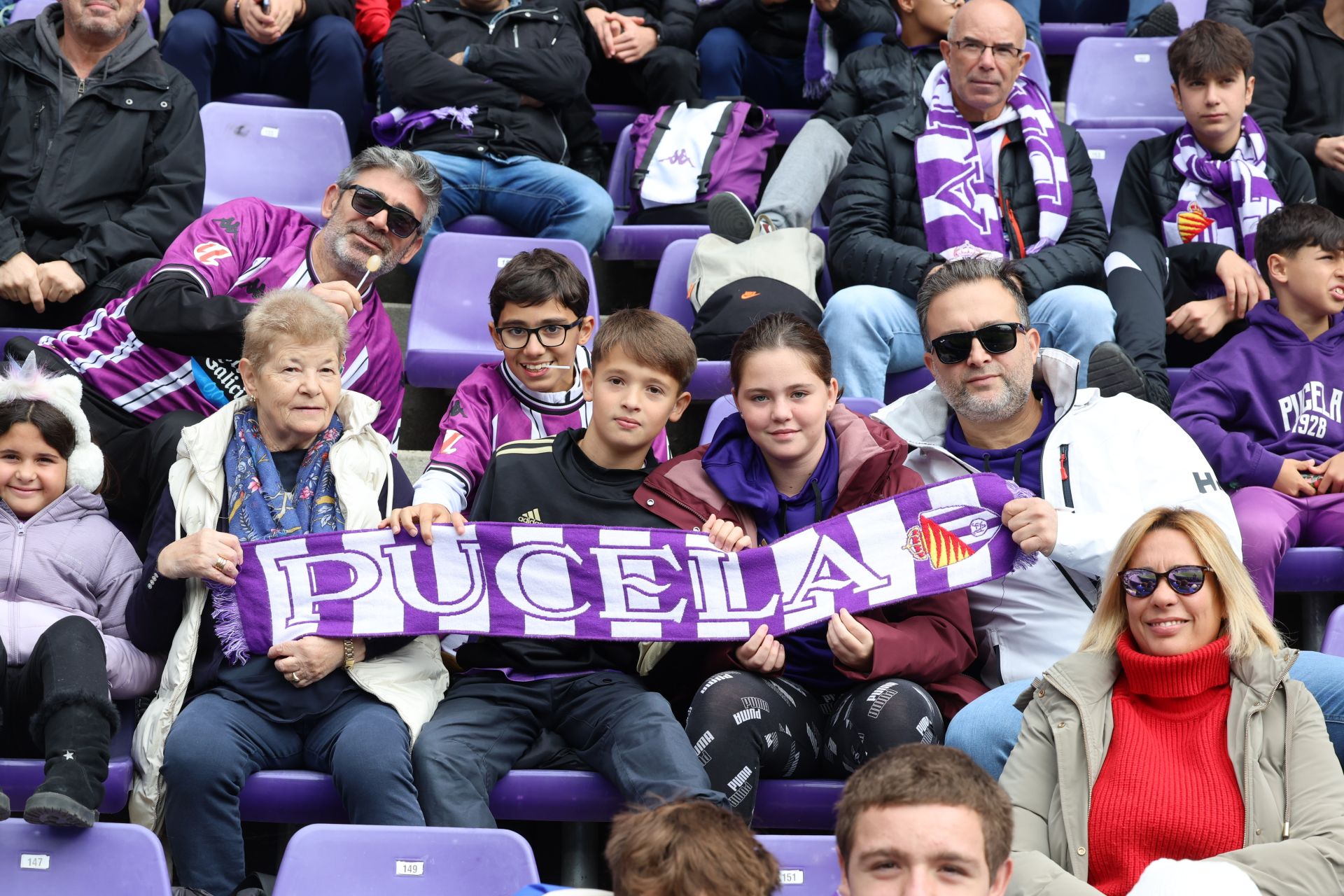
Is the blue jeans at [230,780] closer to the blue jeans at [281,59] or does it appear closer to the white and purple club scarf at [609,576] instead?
the white and purple club scarf at [609,576]

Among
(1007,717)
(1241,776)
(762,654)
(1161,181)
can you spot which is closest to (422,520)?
(762,654)

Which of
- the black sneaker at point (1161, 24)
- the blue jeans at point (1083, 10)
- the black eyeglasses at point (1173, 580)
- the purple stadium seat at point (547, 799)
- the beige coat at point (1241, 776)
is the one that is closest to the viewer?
the beige coat at point (1241, 776)

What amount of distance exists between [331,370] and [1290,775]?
216 cm

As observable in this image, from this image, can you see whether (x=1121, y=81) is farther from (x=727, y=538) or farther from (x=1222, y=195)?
(x=727, y=538)

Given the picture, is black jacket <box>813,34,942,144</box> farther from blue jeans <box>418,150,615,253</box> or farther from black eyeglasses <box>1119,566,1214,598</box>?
black eyeglasses <box>1119,566,1214,598</box>

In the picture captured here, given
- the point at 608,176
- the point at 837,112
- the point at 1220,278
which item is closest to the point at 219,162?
the point at 608,176

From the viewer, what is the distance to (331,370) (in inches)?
137

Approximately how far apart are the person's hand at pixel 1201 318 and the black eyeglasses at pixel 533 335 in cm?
194

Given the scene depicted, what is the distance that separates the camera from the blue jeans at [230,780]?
3004 millimetres

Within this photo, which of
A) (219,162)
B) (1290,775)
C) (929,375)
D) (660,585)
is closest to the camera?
(1290,775)

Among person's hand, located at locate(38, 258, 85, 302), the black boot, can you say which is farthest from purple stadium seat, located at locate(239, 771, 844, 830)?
person's hand, located at locate(38, 258, 85, 302)

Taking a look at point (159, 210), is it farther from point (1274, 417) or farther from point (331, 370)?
point (1274, 417)

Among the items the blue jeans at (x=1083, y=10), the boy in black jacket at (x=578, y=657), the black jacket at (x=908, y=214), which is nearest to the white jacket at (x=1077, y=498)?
the boy in black jacket at (x=578, y=657)

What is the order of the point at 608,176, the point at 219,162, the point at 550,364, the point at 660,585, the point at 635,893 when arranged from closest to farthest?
1. the point at 635,893
2. the point at 660,585
3. the point at 550,364
4. the point at 219,162
5. the point at 608,176
